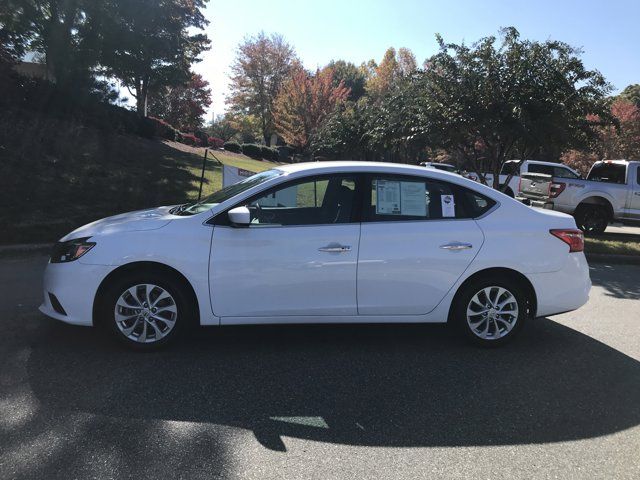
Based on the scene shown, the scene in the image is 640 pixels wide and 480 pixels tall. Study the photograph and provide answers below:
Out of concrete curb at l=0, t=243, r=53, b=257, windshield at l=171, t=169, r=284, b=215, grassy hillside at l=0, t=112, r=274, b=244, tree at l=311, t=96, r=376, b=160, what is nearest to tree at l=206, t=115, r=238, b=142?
tree at l=311, t=96, r=376, b=160

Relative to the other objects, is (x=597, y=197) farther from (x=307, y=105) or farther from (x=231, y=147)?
(x=231, y=147)

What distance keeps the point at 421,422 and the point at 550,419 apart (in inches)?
36.2

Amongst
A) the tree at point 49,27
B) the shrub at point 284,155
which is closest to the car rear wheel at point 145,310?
the tree at point 49,27

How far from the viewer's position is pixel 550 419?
3.48m

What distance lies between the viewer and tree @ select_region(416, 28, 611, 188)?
10.1 metres

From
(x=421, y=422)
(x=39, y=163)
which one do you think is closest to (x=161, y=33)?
(x=39, y=163)

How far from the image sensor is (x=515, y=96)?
33.2 feet

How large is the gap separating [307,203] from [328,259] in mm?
709

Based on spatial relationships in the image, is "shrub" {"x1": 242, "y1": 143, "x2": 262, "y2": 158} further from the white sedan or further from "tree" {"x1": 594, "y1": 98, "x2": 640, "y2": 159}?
the white sedan

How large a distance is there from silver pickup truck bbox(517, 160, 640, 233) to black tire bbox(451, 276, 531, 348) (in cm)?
871

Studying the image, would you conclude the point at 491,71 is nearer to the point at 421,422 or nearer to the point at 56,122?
the point at 421,422

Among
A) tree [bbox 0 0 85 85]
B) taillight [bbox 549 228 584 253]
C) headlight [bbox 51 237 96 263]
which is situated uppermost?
tree [bbox 0 0 85 85]

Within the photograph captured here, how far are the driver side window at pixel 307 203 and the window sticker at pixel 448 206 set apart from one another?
2.71 ft

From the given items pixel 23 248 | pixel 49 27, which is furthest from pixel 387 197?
pixel 49 27
